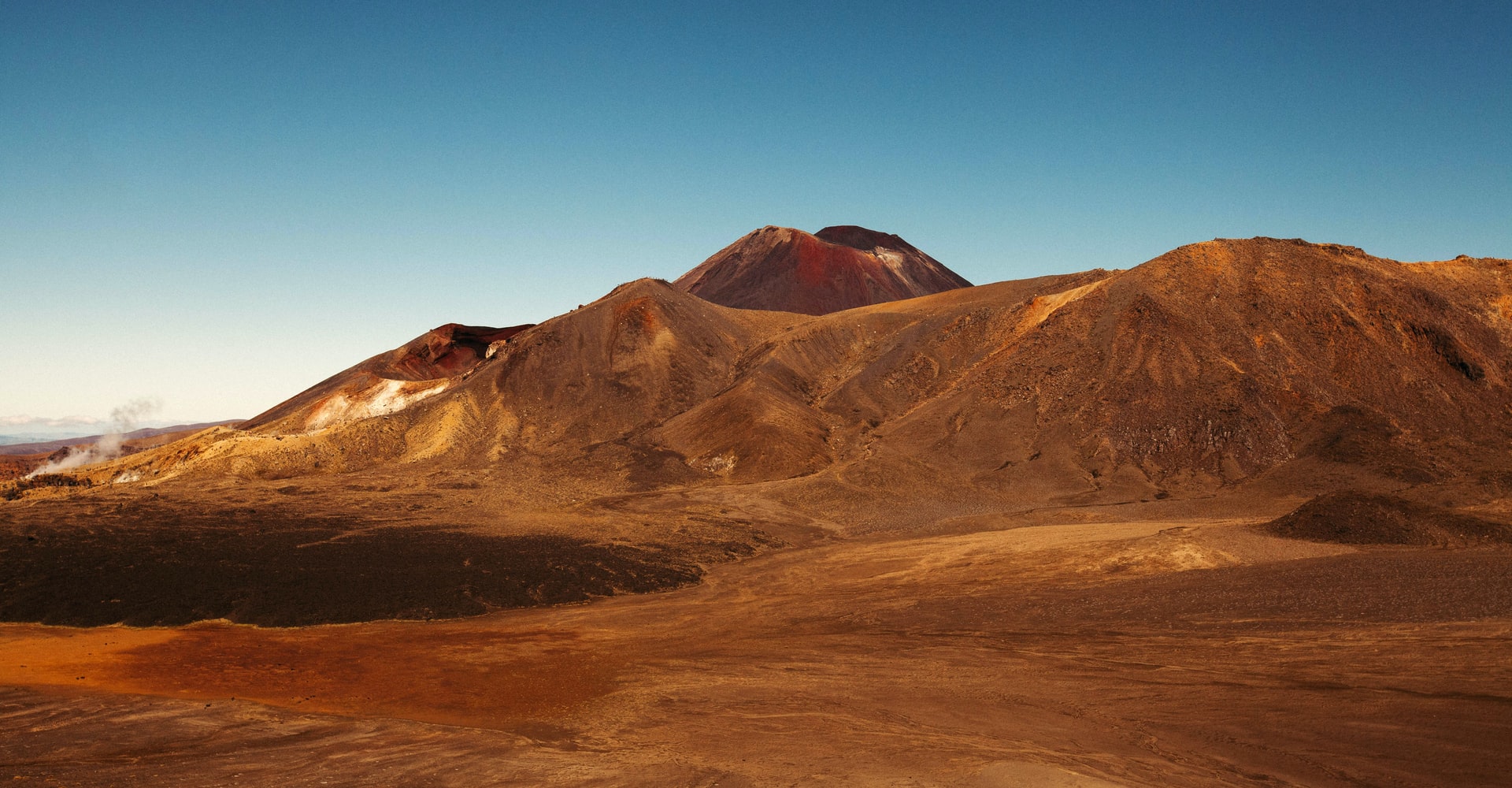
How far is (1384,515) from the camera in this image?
24.1 metres

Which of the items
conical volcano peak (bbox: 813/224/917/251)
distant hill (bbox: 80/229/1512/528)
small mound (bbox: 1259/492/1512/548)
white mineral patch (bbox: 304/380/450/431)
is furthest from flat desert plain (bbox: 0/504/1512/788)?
conical volcano peak (bbox: 813/224/917/251)

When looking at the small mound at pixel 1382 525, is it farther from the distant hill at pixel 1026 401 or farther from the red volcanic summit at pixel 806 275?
the red volcanic summit at pixel 806 275

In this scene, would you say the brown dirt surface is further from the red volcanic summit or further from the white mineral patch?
the red volcanic summit

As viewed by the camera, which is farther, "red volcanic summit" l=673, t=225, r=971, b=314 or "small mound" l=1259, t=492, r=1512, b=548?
"red volcanic summit" l=673, t=225, r=971, b=314

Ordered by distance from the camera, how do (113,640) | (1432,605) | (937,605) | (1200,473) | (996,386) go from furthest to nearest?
1. (996,386)
2. (1200,473)
3. (937,605)
4. (113,640)
5. (1432,605)

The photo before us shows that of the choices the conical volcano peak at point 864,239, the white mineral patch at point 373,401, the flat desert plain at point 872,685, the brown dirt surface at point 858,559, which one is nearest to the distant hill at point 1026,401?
the brown dirt surface at point 858,559

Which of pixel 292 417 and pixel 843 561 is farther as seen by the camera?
pixel 292 417

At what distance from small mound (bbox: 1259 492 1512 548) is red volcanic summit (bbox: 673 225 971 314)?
78.2 m

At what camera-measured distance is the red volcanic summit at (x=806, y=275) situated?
350 feet

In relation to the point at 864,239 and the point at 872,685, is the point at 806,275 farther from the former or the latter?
the point at 872,685

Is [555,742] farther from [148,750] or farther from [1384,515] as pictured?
[1384,515]

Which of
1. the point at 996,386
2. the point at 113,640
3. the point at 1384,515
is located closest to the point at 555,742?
the point at 113,640

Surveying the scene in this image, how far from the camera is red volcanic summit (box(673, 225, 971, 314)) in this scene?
350 feet

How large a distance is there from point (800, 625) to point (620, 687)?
18.5 ft
